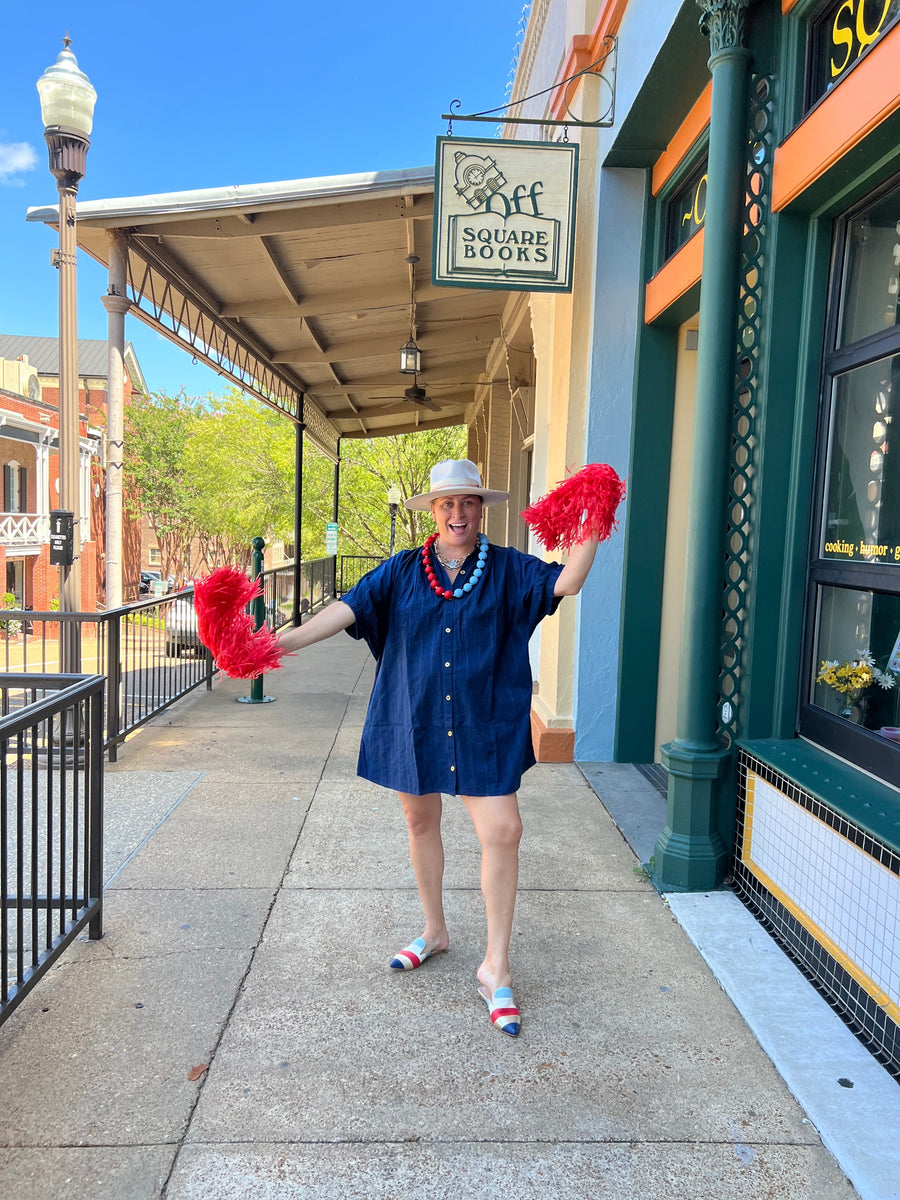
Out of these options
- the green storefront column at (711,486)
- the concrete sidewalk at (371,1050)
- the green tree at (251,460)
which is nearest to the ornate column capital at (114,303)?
the concrete sidewalk at (371,1050)

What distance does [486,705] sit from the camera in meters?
2.90

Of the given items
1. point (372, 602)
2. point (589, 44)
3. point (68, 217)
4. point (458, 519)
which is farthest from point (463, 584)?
point (68, 217)

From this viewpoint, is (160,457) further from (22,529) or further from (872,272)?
(872,272)

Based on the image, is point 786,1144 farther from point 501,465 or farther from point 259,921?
point 501,465

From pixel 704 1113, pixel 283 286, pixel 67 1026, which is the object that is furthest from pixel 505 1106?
pixel 283 286

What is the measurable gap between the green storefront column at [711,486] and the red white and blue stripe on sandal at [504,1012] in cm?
126

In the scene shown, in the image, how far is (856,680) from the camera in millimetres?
3334

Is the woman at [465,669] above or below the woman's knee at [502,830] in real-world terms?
above

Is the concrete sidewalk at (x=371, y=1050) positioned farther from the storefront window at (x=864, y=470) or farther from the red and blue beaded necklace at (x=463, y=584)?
the storefront window at (x=864, y=470)

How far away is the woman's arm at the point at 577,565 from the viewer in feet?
9.20

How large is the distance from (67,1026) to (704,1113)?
2.00 m

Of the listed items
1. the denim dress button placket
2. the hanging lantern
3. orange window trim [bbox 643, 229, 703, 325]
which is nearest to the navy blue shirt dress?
the denim dress button placket

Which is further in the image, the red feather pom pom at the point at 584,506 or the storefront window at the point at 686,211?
the storefront window at the point at 686,211

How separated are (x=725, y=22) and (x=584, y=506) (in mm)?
2346
